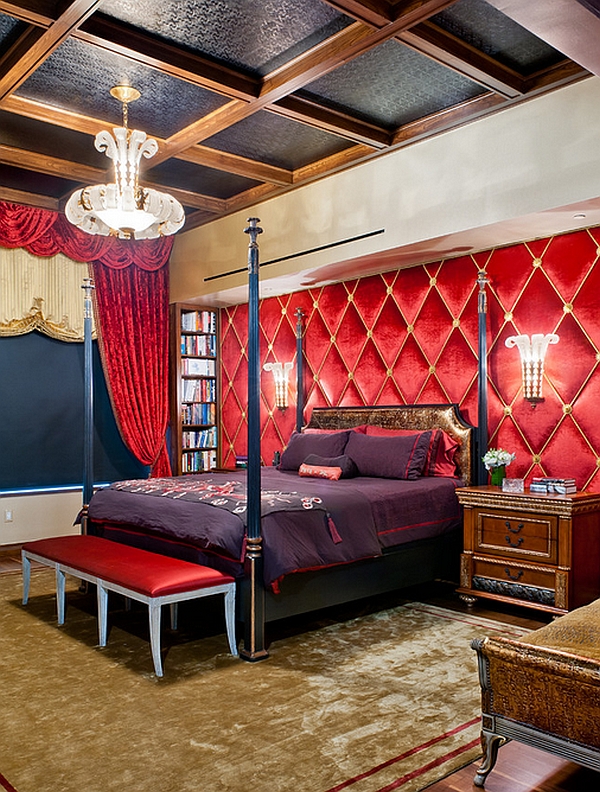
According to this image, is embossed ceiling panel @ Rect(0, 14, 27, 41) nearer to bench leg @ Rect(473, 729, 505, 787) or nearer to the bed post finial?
the bed post finial

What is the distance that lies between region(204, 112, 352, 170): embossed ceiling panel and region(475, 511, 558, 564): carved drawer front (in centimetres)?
271

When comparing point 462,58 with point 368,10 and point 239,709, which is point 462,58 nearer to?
point 368,10

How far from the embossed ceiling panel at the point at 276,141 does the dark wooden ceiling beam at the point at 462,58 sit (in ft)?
4.14

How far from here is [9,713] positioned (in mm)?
2717

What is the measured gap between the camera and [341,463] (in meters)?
4.91

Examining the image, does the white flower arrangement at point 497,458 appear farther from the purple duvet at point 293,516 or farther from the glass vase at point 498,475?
the purple duvet at point 293,516

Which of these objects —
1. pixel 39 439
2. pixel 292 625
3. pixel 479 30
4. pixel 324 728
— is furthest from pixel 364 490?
pixel 39 439

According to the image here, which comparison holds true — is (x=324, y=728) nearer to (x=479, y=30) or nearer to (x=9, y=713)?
(x=9, y=713)

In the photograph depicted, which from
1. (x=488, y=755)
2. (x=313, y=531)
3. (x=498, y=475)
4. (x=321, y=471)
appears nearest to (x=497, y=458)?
(x=498, y=475)

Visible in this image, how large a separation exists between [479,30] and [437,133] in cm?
100

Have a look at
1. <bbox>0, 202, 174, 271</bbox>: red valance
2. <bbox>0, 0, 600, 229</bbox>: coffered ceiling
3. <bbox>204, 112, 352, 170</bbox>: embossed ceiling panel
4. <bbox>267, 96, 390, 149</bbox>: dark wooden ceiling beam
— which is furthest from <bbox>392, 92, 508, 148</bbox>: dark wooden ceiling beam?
<bbox>0, 202, 174, 271</bbox>: red valance

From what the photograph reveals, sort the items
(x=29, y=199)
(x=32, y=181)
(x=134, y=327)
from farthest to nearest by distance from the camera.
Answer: (x=134, y=327) < (x=29, y=199) < (x=32, y=181)

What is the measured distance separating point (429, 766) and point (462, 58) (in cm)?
315

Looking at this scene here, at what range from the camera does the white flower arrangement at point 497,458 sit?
14.2 feet
